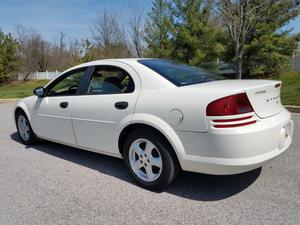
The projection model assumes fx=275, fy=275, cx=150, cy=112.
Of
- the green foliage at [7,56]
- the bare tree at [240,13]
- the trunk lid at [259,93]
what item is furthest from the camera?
the green foliage at [7,56]

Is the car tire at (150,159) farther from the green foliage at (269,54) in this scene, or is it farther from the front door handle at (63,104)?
the green foliage at (269,54)

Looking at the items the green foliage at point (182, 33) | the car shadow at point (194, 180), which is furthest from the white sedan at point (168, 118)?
the green foliage at point (182, 33)

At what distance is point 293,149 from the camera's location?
4480mm

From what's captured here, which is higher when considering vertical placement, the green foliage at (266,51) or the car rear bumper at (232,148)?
the green foliage at (266,51)

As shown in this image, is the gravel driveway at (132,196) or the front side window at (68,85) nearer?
the gravel driveway at (132,196)

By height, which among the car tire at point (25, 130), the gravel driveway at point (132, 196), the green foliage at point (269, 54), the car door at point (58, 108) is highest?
the green foliage at point (269, 54)

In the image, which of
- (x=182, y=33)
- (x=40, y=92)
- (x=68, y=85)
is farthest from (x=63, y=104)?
(x=182, y=33)

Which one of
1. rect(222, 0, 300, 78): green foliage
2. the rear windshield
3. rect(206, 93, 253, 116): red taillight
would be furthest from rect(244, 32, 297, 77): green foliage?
rect(206, 93, 253, 116): red taillight

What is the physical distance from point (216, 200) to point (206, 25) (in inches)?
765

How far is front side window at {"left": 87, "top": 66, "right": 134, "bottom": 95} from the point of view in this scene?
3438mm

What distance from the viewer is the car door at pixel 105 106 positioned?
10.9 feet

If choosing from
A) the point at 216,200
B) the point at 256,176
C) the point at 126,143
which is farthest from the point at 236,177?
the point at 126,143

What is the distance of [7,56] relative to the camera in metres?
31.8

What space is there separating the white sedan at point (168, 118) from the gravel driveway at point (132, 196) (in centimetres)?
32
